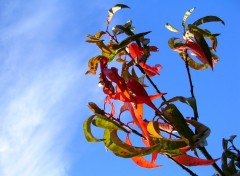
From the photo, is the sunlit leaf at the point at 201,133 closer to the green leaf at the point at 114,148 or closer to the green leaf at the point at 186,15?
the green leaf at the point at 114,148

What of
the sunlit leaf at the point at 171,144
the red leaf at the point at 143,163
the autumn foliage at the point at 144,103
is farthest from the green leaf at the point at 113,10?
the sunlit leaf at the point at 171,144

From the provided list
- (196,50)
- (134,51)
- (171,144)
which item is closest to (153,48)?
(134,51)

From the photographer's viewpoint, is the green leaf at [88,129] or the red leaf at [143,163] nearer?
the red leaf at [143,163]

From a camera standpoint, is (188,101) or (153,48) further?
(153,48)

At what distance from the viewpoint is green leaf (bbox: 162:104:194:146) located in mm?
1112

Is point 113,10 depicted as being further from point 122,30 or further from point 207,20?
point 207,20

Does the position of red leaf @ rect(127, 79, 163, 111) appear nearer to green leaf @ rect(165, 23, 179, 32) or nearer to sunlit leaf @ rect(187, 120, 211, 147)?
sunlit leaf @ rect(187, 120, 211, 147)

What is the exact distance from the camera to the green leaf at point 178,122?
3.65 feet

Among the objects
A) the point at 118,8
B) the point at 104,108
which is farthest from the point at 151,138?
the point at 118,8

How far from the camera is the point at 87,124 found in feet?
4.50

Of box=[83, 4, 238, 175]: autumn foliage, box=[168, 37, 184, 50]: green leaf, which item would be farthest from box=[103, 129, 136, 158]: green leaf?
box=[168, 37, 184, 50]: green leaf

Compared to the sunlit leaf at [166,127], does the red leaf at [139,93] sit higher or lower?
higher

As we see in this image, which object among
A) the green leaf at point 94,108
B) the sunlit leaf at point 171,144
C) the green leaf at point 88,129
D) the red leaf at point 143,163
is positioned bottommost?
the sunlit leaf at point 171,144

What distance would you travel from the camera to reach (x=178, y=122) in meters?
1.14
